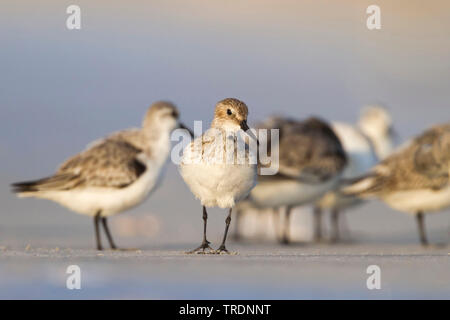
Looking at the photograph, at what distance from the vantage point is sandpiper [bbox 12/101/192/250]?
9.70 meters

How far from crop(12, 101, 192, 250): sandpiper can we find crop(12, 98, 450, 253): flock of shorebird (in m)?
0.01

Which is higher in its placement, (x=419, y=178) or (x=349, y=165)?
(x=349, y=165)

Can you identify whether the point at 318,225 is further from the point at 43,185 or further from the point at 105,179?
the point at 43,185

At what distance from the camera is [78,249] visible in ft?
31.1

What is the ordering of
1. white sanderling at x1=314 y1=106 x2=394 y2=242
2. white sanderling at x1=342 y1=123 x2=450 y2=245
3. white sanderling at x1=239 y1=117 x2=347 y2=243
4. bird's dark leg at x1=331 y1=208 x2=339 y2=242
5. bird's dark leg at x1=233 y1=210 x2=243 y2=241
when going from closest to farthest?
1. white sanderling at x1=342 y1=123 x2=450 y2=245
2. white sanderling at x1=239 y1=117 x2=347 y2=243
3. bird's dark leg at x1=233 y1=210 x2=243 y2=241
4. bird's dark leg at x1=331 y1=208 x2=339 y2=242
5. white sanderling at x1=314 y1=106 x2=394 y2=242

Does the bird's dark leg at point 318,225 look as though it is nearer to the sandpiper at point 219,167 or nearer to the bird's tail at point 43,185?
the bird's tail at point 43,185

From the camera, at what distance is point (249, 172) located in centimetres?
802

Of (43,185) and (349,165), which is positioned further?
(349,165)

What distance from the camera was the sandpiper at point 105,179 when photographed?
9.70m

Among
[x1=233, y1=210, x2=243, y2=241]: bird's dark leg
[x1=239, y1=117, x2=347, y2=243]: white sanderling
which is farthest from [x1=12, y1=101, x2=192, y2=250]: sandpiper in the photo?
[x1=233, y1=210, x2=243, y2=241]: bird's dark leg

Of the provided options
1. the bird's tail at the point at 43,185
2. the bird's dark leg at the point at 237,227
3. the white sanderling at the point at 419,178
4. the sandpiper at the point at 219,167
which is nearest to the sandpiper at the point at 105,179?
the bird's tail at the point at 43,185

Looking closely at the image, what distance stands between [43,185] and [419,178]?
486 cm

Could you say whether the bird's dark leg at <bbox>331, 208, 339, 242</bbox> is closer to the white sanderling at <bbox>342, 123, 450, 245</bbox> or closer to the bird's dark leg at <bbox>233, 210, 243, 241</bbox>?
the bird's dark leg at <bbox>233, 210, 243, 241</bbox>

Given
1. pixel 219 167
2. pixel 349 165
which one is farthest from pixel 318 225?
pixel 219 167
